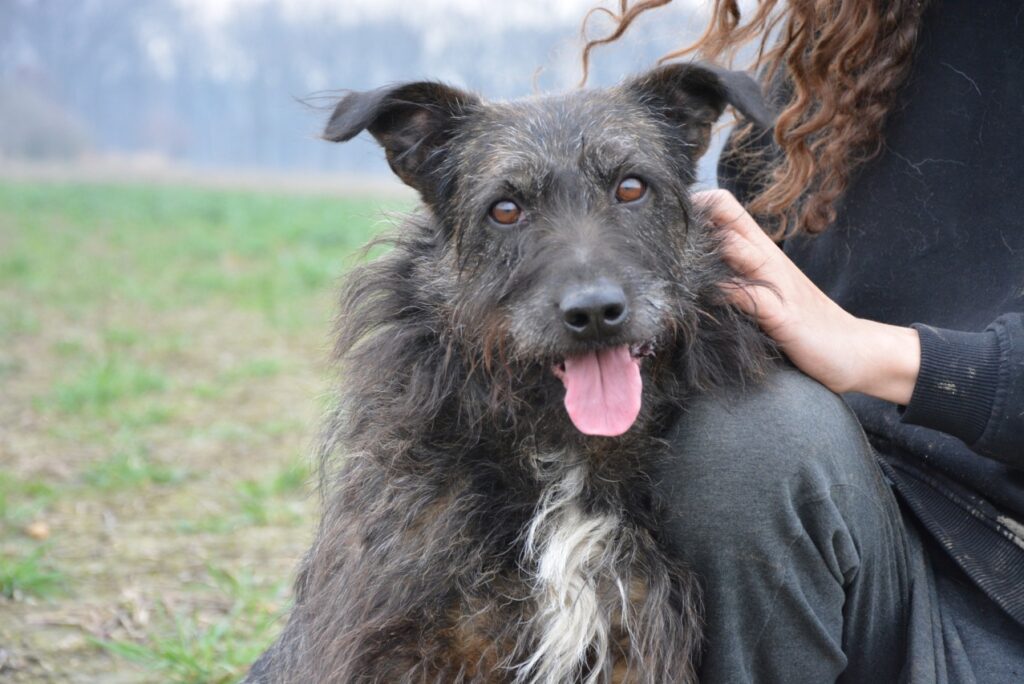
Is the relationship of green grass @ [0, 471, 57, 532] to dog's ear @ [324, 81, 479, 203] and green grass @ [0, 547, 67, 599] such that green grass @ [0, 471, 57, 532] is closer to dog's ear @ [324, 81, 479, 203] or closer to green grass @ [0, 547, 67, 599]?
green grass @ [0, 547, 67, 599]

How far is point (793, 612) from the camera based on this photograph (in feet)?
7.61

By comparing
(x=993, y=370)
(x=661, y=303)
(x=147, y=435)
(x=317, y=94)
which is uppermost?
(x=317, y=94)

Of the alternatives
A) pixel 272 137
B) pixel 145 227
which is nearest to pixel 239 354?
pixel 145 227

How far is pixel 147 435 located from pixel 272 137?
72.1m

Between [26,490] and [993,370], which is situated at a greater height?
[993,370]

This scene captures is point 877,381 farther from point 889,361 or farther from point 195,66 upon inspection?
point 195,66

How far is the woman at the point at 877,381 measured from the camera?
7.64 feet

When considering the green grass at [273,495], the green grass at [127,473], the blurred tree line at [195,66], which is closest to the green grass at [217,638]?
the green grass at [273,495]

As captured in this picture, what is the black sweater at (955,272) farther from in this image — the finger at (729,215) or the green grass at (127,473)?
the green grass at (127,473)

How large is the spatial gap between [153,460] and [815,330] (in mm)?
4198

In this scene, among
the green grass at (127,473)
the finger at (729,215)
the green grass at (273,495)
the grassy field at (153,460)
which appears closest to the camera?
the finger at (729,215)

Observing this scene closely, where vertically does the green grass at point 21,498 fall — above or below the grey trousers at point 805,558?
below

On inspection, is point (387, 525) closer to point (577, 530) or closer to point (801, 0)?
point (577, 530)

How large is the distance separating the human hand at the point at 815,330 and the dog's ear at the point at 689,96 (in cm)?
33
